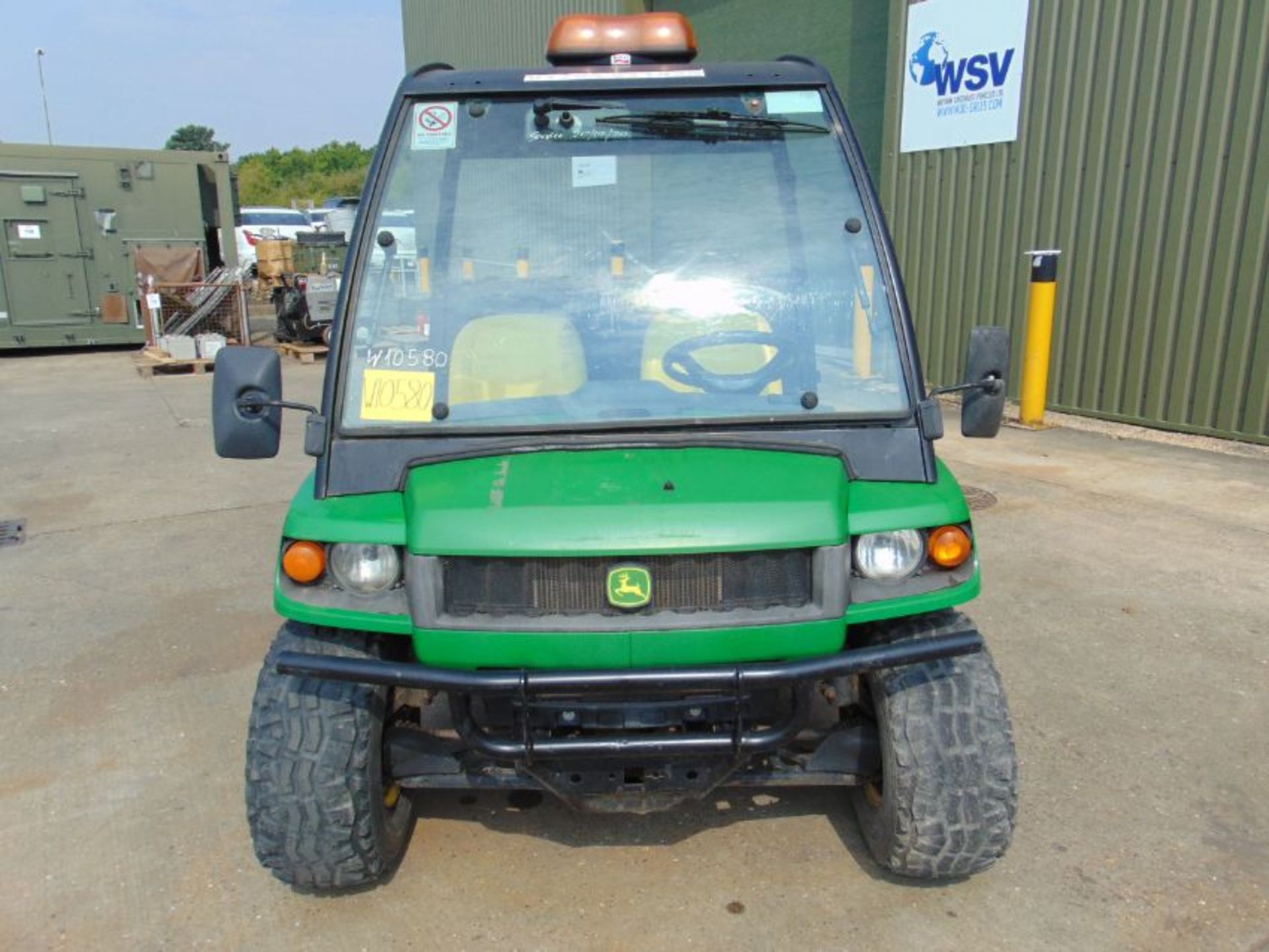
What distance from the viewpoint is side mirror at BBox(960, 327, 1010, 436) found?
2688mm

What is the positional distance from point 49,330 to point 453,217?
1406 cm

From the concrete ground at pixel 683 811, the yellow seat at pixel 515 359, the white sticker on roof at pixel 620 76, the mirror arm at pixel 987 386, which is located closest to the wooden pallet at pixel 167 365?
the concrete ground at pixel 683 811

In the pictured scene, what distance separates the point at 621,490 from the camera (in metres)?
2.25

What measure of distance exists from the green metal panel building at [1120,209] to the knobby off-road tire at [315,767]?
23.9ft

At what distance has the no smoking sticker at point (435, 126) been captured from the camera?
2777 mm

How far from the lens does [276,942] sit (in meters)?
2.46

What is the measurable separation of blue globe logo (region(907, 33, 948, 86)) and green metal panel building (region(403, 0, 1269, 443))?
6.1 inches

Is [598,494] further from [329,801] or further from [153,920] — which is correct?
[153,920]

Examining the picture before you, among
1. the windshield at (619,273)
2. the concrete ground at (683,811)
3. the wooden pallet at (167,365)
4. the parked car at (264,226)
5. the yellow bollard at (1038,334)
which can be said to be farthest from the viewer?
the parked car at (264,226)

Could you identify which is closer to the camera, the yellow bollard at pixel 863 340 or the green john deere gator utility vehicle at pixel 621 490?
the green john deere gator utility vehicle at pixel 621 490

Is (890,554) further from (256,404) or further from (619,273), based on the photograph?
(256,404)

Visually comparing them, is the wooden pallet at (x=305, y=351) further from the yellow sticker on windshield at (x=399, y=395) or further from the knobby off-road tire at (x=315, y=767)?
the knobby off-road tire at (x=315, y=767)

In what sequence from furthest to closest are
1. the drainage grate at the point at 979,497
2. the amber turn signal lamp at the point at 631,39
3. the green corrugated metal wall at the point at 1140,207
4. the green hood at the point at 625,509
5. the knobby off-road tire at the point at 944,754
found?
the green corrugated metal wall at the point at 1140,207 < the drainage grate at the point at 979,497 < the amber turn signal lamp at the point at 631,39 < the knobby off-road tire at the point at 944,754 < the green hood at the point at 625,509

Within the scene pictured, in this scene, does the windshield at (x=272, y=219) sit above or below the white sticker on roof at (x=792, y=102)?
above
